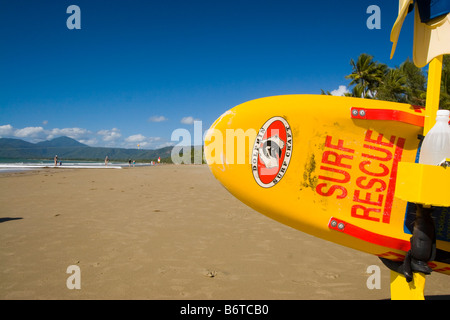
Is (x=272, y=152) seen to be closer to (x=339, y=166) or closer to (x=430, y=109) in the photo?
(x=339, y=166)

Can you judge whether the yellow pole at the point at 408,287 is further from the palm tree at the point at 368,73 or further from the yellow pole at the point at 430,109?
the palm tree at the point at 368,73

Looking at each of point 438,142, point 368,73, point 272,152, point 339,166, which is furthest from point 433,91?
point 368,73

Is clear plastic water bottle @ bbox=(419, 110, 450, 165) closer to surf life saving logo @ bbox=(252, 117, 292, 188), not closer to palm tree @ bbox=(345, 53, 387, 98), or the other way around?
surf life saving logo @ bbox=(252, 117, 292, 188)

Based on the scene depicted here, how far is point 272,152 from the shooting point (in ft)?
6.63

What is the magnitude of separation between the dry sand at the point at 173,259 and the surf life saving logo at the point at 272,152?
1286 millimetres

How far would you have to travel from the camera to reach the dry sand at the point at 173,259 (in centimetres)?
253

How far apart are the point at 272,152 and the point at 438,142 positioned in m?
1.02

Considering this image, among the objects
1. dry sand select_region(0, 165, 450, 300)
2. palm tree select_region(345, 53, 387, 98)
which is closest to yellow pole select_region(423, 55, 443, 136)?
dry sand select_region(0, 165, 450, 300)

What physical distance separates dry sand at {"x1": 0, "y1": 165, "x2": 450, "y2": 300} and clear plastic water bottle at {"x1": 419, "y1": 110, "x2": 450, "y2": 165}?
5.73ft

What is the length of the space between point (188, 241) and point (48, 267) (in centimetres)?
181

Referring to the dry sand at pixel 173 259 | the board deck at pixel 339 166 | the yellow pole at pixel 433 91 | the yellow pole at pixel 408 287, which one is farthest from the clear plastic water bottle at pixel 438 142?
the dry sand at pixel 173 259

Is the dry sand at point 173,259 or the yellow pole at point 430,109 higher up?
the yellow pole at point 430,109

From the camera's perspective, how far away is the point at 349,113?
1.88m
